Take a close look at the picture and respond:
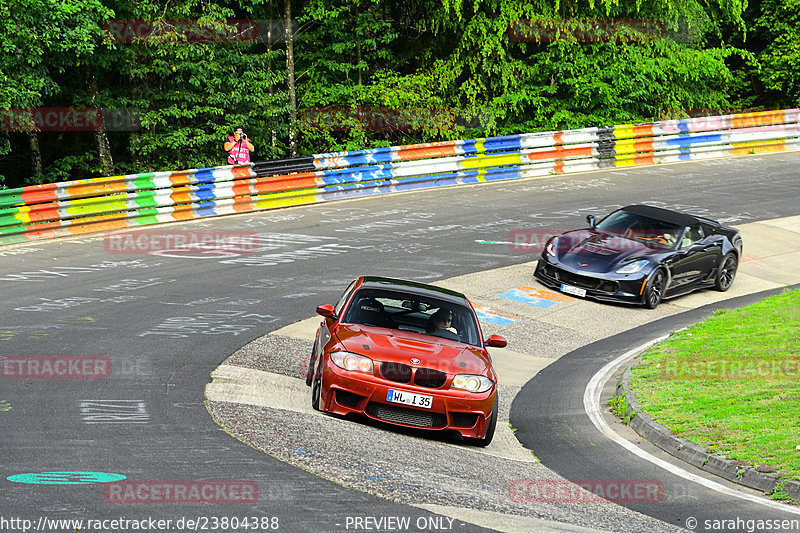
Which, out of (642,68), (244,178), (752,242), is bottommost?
(752,242)

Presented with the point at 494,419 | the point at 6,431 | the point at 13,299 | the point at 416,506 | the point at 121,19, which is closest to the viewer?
the point at 416,506

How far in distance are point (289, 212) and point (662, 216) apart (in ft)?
28.2

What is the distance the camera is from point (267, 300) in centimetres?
1484

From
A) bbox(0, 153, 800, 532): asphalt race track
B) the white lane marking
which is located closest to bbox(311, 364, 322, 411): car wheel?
bbox(0, 153, 800, 532): asphalt race track

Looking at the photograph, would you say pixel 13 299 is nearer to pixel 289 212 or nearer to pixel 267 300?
pixel 267 300

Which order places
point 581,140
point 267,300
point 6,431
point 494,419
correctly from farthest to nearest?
point 581,140 < point 267,300 < point 494,419 < point 6,431

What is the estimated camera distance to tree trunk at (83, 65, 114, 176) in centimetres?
2369

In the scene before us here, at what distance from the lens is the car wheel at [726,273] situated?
706 inches

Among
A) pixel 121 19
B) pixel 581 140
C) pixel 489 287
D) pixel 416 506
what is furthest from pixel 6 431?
pixel 581 140

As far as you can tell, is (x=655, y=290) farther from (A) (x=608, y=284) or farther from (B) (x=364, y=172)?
(B) (x=364, y=172)

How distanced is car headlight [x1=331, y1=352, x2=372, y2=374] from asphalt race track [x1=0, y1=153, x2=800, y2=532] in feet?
4.59

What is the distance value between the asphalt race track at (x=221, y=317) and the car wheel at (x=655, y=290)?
31.6 inches

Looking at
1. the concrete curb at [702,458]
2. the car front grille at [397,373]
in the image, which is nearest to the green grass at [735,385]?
the concrete curb at [702,458]

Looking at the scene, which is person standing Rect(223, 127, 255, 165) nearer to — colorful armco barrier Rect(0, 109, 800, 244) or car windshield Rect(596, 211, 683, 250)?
colorful armco barrier Rect(0, 109, 800, 244)
